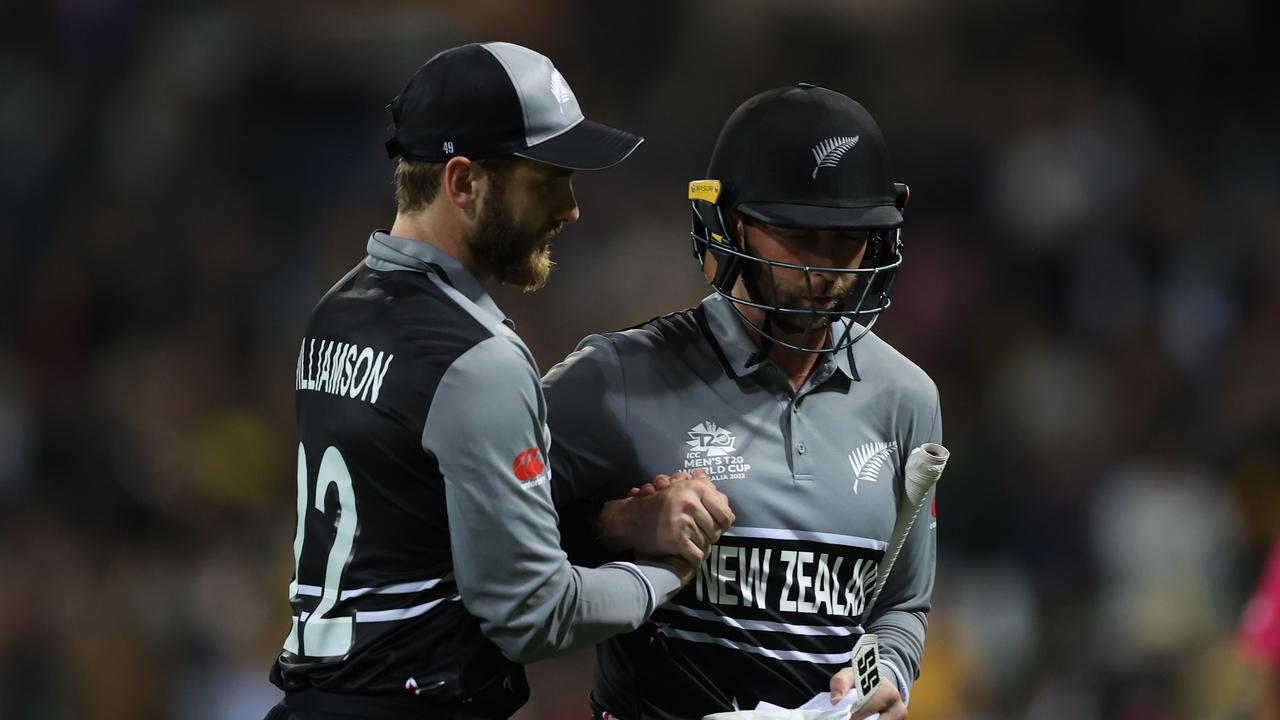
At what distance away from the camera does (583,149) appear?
8.87 ft

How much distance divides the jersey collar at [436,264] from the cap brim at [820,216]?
575 mm

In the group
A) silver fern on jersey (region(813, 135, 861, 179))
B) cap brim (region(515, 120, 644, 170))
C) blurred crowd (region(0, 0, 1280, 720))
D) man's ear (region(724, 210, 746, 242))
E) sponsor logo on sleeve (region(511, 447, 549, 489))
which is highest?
cap brim (region(515, 120, 644, 170))

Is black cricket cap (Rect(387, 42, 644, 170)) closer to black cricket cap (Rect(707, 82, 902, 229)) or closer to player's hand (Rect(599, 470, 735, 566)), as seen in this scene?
black cricket cap (Rect(707, 82, 902, 229))

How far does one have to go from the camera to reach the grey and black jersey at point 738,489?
2.93 metres

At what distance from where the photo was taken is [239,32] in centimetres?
955

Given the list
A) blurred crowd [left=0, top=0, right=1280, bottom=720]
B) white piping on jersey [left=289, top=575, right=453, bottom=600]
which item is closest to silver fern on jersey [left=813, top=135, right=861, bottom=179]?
white piping on jersey [left=289, top=575, right=453, bottom=600]

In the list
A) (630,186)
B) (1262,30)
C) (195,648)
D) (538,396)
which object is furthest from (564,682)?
(1262,30)

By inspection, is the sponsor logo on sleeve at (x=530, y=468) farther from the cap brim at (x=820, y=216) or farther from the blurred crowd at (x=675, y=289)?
the blurred crowd at (x=675, y=289)

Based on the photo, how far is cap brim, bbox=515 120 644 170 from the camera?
2.66m

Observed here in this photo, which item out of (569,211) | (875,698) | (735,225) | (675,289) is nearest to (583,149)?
(569,211)

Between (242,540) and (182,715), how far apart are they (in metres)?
0.85

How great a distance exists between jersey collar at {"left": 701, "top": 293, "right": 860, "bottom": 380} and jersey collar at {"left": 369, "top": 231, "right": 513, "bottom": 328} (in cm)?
55

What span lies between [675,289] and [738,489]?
5252 millimetres

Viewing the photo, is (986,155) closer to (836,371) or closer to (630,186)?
(630,186)
